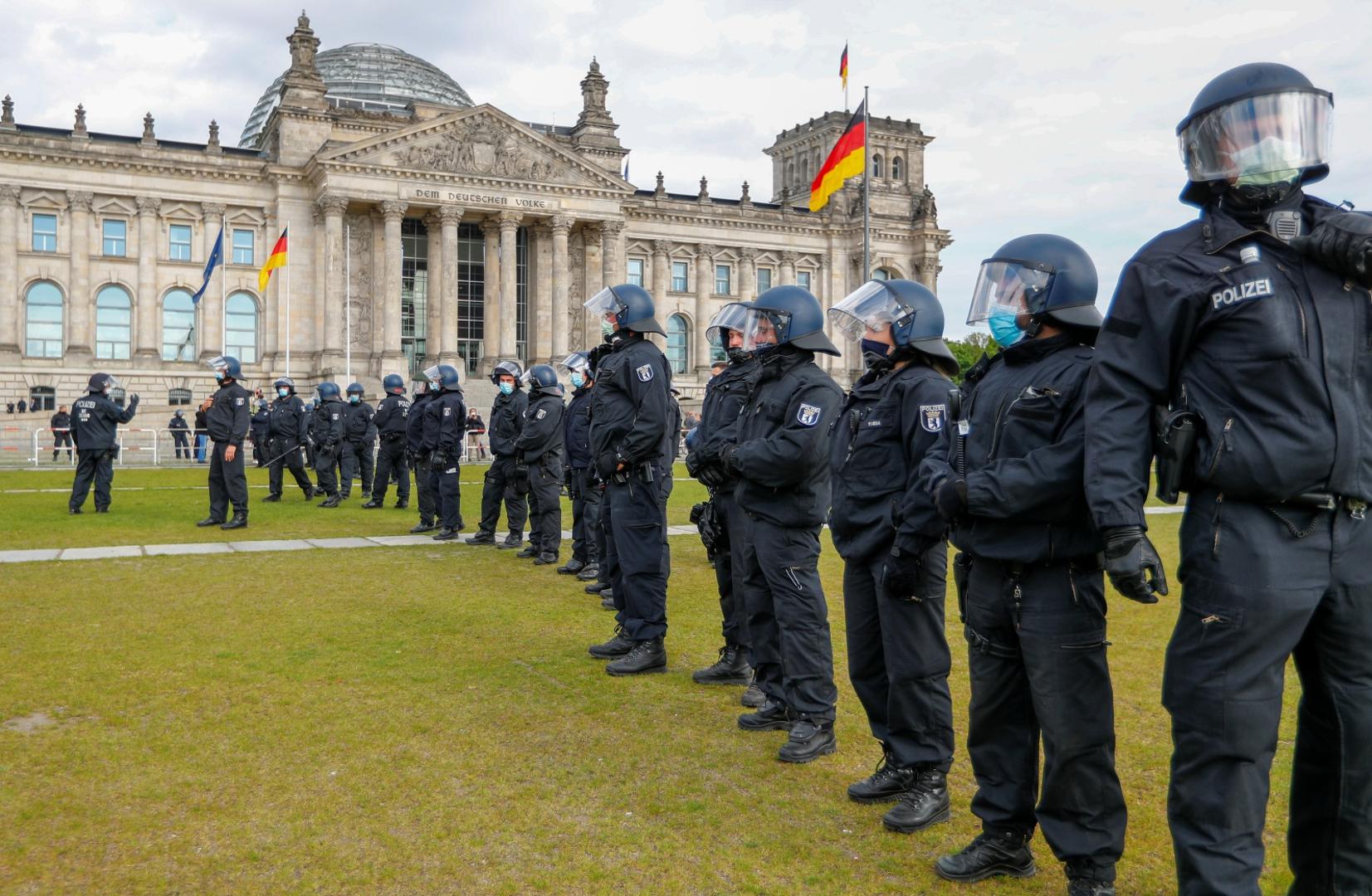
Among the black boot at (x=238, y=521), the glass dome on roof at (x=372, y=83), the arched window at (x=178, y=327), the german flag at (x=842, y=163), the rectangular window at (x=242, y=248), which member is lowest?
the black boot at (x=238, y=521)

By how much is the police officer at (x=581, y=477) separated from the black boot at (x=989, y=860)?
6.99 meters

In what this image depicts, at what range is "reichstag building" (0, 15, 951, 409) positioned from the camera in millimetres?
45250

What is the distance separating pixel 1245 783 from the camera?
3.08 meters

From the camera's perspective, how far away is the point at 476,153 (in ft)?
163

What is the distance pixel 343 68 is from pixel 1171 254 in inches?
2553

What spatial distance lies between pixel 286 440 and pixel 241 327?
103ft

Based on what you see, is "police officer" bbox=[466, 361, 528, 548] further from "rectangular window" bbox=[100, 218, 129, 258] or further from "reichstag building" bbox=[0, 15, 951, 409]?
"rectangular window" bbox=[100, 218, 129, 258]

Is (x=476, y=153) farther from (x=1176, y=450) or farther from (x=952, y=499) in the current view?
(x=1176, y=450)

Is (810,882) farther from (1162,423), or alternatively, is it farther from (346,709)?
(346,709)

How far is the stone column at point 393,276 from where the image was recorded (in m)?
48.1

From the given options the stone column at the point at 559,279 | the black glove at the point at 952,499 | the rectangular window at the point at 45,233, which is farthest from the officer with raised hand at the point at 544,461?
the rectangular window at the point at 45,233

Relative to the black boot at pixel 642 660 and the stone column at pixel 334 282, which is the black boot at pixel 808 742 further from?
the stone column at pixel 334 282

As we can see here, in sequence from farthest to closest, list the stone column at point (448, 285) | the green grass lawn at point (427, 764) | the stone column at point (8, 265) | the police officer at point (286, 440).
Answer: the stone column at point (448, 285) → the stone column at point (8, 265) → the police officer at point (286, 440) → the green grass lawn at point (427, 764)

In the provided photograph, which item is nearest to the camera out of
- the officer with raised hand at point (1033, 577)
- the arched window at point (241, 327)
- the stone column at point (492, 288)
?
the officer with raised hand at point (1033, 577)
